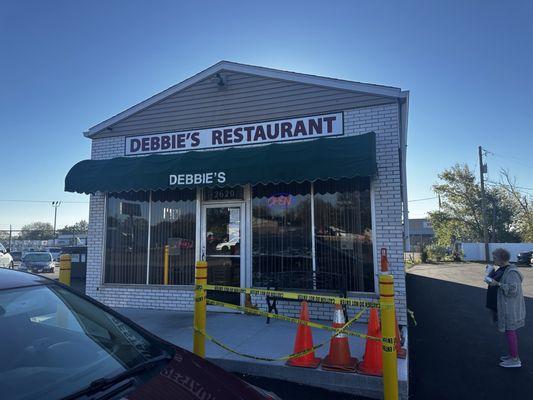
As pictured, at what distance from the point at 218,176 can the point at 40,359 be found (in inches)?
211

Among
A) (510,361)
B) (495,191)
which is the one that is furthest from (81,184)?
(495,191)

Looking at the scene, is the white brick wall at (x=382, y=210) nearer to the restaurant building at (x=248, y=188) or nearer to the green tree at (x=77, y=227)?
the restaurant building at (x=248, y=188)

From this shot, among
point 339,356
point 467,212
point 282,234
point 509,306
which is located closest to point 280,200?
point 282,234

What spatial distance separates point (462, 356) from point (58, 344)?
5.76 metres

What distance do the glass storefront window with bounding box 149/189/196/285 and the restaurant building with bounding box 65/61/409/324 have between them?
3cm

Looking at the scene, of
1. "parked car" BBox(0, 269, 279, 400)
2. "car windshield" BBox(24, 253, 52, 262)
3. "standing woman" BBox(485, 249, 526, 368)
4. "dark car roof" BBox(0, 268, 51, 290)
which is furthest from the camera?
"car windshield" BBox(24, 253, 52, 262)

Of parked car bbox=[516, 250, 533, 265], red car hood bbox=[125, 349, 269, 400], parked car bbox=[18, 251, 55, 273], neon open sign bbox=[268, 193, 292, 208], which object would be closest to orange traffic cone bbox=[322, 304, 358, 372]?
red car hood bbox=[125, 349, 269, 400]

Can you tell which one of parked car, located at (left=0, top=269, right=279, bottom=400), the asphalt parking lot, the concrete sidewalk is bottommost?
the asphalt parking lot

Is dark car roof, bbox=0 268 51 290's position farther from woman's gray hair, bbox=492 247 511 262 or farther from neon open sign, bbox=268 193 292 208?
woman's gray hair, bbox=492 247 511 262

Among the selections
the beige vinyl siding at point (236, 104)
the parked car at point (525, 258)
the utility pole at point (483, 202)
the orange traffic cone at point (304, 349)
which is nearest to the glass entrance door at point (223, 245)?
the beige vinyl siding at point (236, 104)

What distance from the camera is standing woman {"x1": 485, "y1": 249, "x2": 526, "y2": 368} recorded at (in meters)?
5.48

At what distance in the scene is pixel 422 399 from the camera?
441cm

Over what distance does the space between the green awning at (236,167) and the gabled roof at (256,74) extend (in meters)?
1.09

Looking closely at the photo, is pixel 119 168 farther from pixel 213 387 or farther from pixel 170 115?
pixel 213 387
